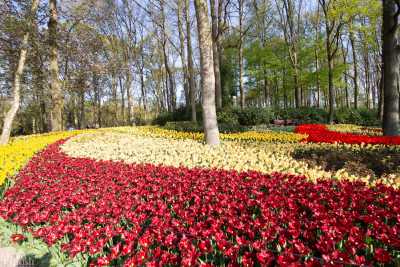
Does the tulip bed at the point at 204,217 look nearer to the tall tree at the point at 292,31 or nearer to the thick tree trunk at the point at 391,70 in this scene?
the thick tree trunk at the point at 391,70

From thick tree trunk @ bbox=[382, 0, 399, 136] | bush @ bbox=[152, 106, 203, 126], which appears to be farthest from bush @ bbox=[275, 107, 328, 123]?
thick tree trunk @ bbox=[382, 0, 399, 136]

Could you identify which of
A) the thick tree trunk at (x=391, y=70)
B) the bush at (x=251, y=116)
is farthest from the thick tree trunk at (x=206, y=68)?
the bush at (x=251, y=116)

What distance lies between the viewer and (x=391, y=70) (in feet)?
29.2

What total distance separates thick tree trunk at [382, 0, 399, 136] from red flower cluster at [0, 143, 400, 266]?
7.16 metres

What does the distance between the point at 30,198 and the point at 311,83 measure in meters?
26.9

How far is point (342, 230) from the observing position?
2178 millimetres

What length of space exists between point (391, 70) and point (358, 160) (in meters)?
5.39

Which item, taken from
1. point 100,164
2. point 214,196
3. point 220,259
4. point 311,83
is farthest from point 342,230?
point 311,83

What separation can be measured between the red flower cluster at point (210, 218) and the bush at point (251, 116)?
1209cm

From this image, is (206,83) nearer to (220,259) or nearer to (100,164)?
(100,164)

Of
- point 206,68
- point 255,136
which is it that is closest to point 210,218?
Result: point 206,68

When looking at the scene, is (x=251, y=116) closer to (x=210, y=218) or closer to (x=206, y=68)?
(x=206, y=68)

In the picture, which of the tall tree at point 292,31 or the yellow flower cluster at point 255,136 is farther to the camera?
the tall tree at point 292,31

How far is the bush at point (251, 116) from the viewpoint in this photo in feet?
53.2
